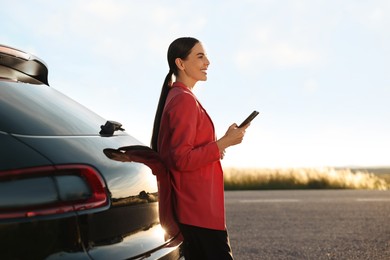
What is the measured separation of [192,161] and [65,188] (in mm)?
671

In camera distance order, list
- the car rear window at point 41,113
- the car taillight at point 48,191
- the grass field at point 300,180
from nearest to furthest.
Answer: the car taillight at point 48,191 → the car rear window at point 41,113 → the grass field at point 300,180

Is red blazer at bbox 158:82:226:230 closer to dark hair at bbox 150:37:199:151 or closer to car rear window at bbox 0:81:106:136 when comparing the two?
dark hair at bbox 150:37:199:151

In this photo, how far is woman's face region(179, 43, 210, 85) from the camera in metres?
2.92

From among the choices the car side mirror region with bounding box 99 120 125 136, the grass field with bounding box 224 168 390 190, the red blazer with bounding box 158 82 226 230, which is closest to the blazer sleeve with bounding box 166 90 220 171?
the red blazer with bounding box 158 82 226 230

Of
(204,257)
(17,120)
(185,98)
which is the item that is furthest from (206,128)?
(17,120)

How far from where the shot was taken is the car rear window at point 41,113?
2.22 m

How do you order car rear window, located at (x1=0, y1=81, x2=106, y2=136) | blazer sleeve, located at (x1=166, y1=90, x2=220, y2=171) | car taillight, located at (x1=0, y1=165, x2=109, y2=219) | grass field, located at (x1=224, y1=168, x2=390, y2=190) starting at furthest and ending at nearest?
grass field, located at (x1=224, y1=168, x2=390, y2=190)
blazer sleeve, located at (x1=166, y1=90, x2=220, y2=171)
car rear window, located at (x1=0, y1=81, x2=106, y2=136)
car taillight, located at (x1=0, y1=165, x2=109, y2=219)

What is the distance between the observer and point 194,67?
2.93 m

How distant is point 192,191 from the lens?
103 inches

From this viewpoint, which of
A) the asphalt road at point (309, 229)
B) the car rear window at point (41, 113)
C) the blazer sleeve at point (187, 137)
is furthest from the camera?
the asphalt road at point (309, 229)

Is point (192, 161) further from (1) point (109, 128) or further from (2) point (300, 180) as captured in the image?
(2) point (300, 180)

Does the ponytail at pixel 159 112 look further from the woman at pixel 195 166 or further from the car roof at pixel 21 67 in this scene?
the car roof at pixel 21 67

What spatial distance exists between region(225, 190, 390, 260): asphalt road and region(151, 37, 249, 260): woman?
11.3ft

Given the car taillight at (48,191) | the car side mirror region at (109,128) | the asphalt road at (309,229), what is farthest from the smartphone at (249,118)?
the asphalt road at (309,229)
